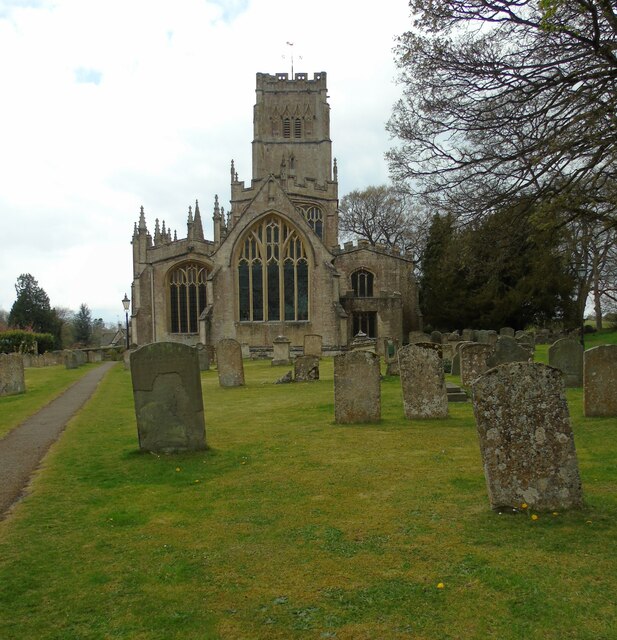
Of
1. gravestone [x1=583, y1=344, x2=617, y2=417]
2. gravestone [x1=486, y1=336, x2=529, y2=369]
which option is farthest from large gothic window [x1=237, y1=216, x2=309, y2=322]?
gravestone [x1=583, y1=344, x2=617, y2=417]

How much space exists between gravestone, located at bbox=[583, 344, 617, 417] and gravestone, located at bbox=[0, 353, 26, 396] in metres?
15.8

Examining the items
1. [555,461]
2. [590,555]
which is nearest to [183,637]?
[590,555]

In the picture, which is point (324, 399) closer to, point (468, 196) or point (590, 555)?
point (468, 196)

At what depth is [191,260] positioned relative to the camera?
38.2 m

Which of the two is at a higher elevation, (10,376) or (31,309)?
(31,309)

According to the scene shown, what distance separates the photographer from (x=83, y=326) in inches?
2921

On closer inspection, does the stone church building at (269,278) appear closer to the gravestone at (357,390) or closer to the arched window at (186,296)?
the arched window at (186,296)

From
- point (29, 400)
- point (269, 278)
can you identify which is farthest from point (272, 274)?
point (29, 400)

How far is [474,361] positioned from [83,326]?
224ft

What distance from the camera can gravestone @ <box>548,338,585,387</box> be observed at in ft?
42.5

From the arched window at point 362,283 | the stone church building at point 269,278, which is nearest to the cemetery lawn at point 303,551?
the stone church building at point 269,278

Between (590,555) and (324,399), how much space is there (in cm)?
949

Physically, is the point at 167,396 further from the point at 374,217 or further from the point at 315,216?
the point at 374,217

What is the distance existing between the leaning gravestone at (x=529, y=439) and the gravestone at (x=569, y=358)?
8.44 metres
